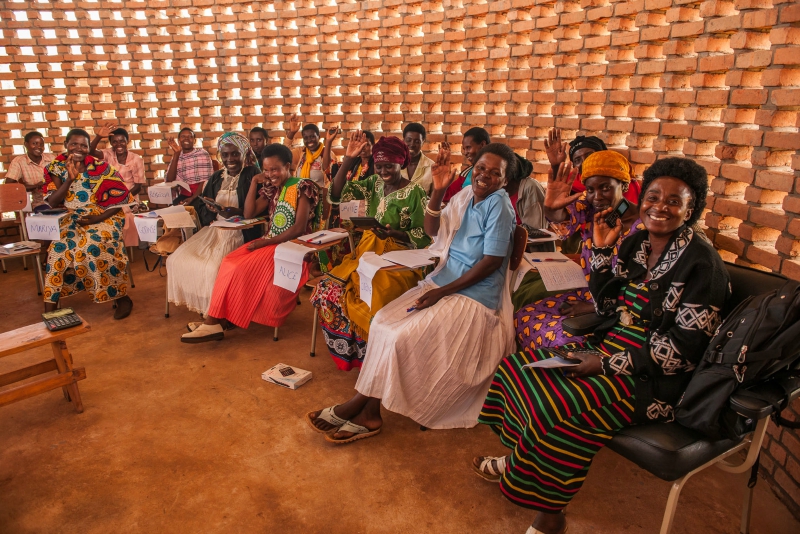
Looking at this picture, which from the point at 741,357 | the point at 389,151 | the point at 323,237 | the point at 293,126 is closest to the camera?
the point at 741,357

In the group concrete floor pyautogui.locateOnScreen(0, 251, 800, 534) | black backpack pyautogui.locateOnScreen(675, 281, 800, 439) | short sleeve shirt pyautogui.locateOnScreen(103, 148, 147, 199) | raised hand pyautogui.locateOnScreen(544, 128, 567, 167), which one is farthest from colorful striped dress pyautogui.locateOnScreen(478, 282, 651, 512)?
short sleeve shirt pyautogui.locateOnScreen(103, 148, 147, 199)

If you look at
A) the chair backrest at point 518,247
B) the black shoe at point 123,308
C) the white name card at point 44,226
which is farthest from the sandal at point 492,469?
the white name card at point 44,226

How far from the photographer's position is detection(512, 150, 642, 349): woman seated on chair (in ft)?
9.36

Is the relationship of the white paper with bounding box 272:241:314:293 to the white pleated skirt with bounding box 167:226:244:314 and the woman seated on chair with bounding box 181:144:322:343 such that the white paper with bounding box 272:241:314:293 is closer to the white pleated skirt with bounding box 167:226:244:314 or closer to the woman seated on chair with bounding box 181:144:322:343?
the woman seated on chair with bounding box 181:144:322:343

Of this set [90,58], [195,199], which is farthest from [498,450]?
[90,58]

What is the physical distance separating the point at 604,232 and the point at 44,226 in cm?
475

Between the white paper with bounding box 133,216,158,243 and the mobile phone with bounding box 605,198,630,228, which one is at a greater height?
the mobile phone with bounding box 605,198,630,228

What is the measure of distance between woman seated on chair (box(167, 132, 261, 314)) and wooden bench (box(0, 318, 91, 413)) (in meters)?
1.32

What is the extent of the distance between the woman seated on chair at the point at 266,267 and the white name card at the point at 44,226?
1591 millimetres

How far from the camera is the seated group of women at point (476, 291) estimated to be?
7.07ft

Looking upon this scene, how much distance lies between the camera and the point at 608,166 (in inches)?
111

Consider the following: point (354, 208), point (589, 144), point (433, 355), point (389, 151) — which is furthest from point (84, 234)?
point (589, 144)

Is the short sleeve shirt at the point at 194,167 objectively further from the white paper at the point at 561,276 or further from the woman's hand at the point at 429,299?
the white paper at the point at 561,276

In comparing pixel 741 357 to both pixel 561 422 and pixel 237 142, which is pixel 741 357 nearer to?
pixel 561 422
